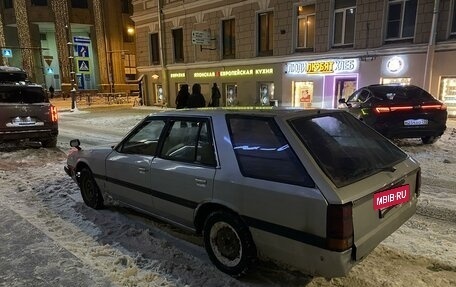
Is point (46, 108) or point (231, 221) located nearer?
point (231, 221)

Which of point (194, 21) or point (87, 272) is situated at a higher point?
point (194, 21)

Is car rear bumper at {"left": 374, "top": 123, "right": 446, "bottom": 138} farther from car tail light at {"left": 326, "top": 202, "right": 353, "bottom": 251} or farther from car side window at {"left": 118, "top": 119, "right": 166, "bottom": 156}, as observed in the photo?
car tail light at {"left": 326, "top": 202, "right": 353, "bottom": 251}

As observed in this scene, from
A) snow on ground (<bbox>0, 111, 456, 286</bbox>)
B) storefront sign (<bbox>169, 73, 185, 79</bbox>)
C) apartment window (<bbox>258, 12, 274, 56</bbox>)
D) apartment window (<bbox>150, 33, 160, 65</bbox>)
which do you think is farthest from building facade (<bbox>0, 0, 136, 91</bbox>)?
snow on ground (<bbox>0, 111, 456, 286</bbox>)

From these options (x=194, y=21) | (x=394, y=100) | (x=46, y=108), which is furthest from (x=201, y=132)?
(x=194, y=21)

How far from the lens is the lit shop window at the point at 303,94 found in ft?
58.2

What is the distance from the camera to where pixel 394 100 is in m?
8.42

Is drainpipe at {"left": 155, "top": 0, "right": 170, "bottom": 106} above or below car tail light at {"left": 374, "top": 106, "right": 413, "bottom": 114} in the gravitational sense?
above

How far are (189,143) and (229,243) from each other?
1112 mm

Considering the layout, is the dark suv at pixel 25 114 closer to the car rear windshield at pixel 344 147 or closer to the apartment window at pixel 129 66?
the car rear windshield at pixel 344 147

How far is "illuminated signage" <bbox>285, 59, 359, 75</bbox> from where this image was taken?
15.7 m

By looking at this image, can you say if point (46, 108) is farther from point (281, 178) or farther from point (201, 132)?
point (281, 178)

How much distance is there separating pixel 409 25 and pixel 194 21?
13433 millimetres

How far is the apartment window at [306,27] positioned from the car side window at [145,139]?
14.9 m

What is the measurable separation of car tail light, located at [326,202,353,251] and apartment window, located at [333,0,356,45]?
15.3 metres
